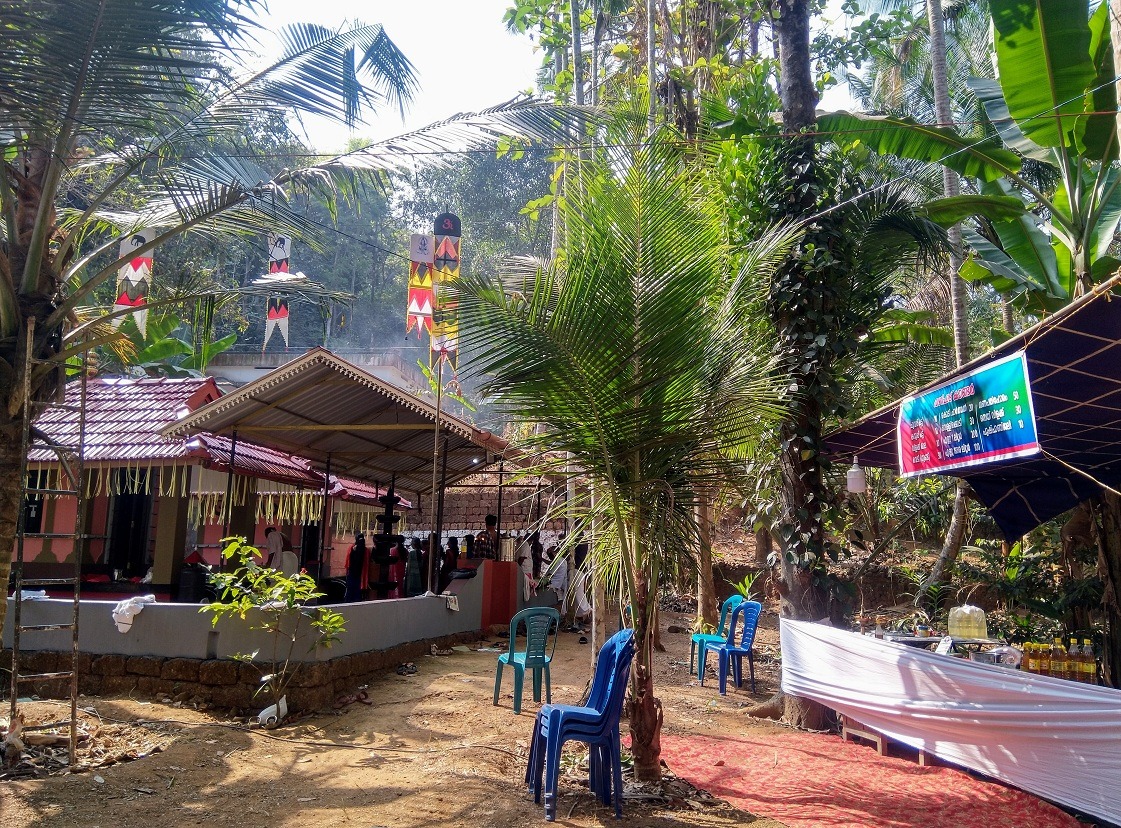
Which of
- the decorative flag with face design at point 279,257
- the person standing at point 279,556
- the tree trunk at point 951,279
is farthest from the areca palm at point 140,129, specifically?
the tree trunk at point 951,279

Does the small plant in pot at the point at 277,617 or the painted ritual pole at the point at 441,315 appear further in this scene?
the small plant in pot at the point at 277,617

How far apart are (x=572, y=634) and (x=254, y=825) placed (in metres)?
8.74

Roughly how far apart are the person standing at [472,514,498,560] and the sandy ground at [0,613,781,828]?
19.6 ft

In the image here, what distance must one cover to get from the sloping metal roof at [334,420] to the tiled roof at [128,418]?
837 millimetres

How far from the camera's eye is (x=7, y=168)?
6.29 metres

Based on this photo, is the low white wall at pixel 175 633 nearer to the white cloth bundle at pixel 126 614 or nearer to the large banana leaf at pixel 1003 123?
the white cloth bundle at pixel 126 614

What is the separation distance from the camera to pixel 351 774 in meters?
6.21

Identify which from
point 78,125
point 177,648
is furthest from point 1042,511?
point 78,125

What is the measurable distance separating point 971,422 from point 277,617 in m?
6.03

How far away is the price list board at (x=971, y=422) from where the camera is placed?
209 inches

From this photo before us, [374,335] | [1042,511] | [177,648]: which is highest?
[374,335]

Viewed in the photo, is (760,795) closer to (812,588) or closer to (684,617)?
(812,588)

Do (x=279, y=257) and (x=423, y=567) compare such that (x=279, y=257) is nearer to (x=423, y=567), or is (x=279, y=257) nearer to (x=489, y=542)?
(x=489, y=542)

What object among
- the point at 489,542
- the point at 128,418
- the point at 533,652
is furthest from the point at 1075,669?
the point at 128,418
